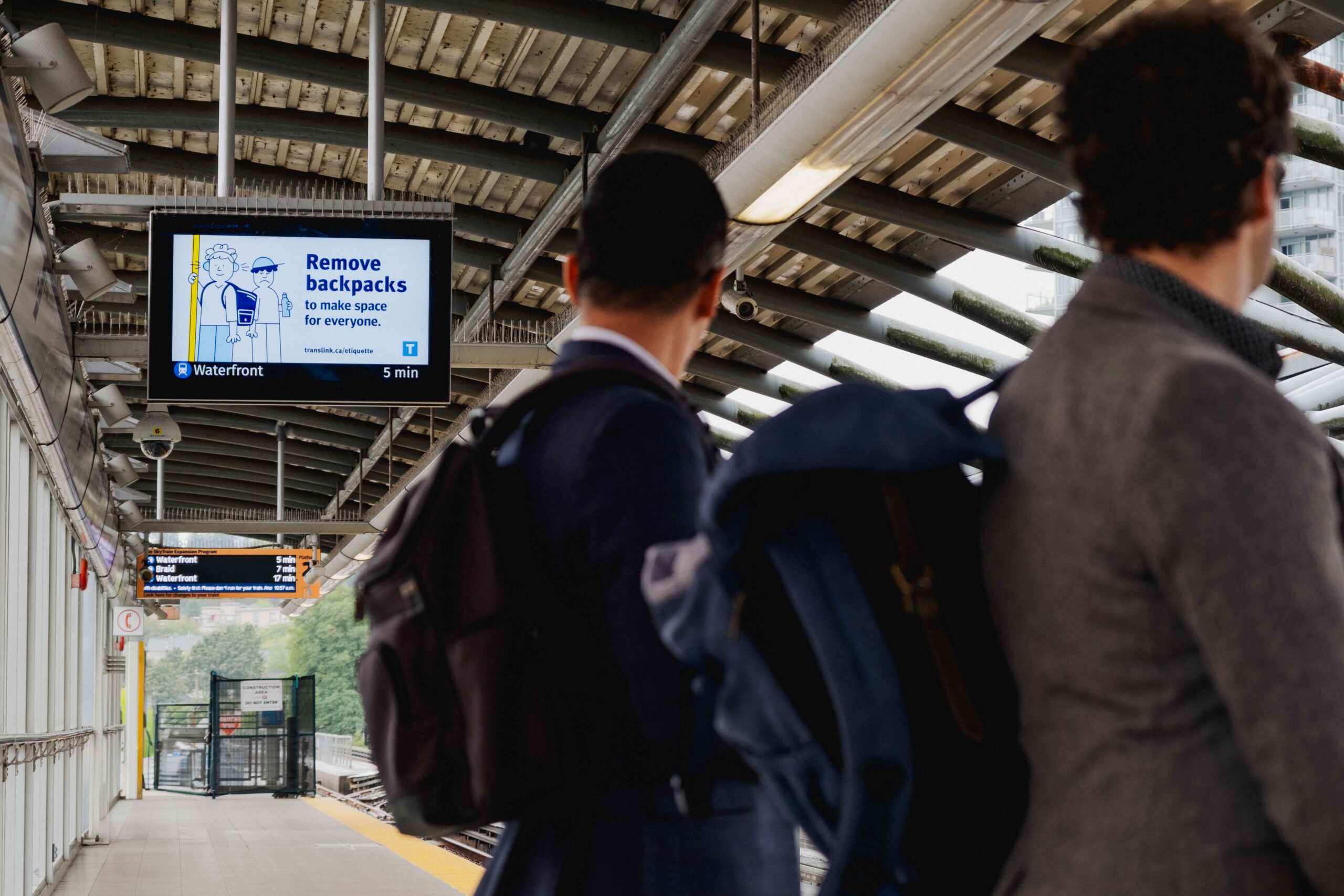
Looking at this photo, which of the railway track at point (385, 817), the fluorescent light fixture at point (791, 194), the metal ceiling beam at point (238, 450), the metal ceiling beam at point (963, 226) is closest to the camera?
the fluorescent light fixture at point (791, 194)

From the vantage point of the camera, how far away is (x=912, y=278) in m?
9.29

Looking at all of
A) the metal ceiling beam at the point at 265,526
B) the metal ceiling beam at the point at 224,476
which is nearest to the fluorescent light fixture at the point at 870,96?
the metal ceiling beam at the point at 265,526

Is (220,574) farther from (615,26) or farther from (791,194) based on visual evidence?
(791,194)

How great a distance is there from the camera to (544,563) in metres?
1.72

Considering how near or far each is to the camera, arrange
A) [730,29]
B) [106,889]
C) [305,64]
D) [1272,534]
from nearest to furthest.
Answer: [1272,534] → [730,29] → [305,64] → [106,889]

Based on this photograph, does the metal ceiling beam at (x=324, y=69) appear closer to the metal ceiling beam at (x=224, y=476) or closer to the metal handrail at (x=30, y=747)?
the metal handrail at (x=30, y=747)

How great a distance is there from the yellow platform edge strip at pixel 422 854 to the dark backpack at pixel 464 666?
5.20m

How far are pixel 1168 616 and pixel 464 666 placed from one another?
2.75ft

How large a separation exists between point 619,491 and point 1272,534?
801 millimetres

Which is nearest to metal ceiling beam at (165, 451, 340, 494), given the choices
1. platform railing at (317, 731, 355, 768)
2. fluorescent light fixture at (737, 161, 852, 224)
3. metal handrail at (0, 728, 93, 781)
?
metal handrail at (0, 728, 93, 781)

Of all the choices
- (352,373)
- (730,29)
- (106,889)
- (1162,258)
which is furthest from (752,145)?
(106,889)

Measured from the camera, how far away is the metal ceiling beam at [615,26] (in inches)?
259

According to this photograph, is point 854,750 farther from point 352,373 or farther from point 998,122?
point 998,122

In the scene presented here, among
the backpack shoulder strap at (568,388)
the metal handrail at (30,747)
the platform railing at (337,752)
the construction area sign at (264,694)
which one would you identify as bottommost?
the platform railing at (337,752)
